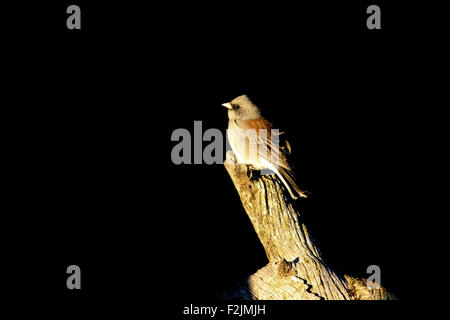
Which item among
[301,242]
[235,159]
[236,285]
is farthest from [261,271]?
[235,159]

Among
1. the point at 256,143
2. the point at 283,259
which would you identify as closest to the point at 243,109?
the point at 256,143

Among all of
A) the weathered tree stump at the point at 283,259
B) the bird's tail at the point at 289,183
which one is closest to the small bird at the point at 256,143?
the bird's tail at the point at 289,183

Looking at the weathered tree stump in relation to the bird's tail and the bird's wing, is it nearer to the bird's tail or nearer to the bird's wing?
the bird's tail

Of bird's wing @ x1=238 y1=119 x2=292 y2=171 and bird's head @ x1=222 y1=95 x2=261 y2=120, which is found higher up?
bird's head @ x1=222 y1=95 x2=261 y2=120

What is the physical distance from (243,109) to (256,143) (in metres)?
0.37

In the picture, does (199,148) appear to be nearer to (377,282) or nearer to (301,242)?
(301,242)

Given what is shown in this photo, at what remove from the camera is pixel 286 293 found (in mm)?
1991

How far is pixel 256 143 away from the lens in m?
2.57

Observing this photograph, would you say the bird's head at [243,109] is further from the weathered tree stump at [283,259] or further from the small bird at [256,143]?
the weathered tree stump at [283,259]

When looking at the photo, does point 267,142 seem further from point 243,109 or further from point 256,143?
point 243,109

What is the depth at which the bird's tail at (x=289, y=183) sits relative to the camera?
7.53 ft

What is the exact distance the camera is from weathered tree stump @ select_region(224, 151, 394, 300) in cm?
197

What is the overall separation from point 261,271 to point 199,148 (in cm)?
112

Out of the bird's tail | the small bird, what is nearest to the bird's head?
the small bird
